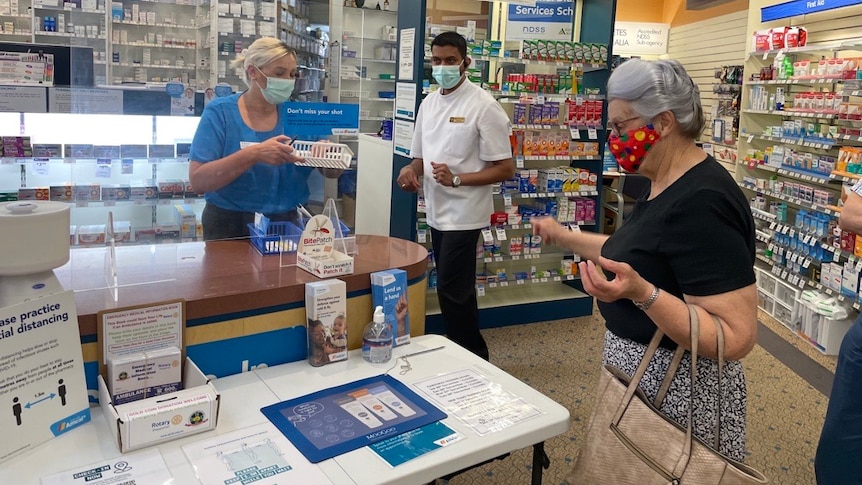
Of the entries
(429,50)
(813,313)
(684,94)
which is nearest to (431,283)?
(429,50)

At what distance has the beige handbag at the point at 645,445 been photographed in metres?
1.64

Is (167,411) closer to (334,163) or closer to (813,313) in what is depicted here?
(334,163)

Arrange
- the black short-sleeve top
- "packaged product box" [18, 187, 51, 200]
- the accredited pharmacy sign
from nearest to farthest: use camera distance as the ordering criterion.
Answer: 1. the black short-sleeve top
2. "packaged product box" [18, 187, 51, 200]
3. the accredited pharmacy sign

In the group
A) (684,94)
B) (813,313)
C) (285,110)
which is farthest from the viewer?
(813,313)

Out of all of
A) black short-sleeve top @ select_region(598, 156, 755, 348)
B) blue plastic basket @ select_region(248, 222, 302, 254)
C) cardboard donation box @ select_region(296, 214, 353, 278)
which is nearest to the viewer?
black short-sleeve top @ select_region(598, 156, 755, 348)

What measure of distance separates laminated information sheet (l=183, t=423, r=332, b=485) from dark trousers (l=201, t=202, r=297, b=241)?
1084mm

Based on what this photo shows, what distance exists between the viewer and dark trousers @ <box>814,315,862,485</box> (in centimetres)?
211

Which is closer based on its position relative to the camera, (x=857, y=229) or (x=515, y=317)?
(x=857, y=229)

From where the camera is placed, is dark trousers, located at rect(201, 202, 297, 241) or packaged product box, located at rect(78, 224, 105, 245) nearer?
packaged product box, located at rect(78, 224, 105, 245)

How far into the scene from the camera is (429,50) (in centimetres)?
489

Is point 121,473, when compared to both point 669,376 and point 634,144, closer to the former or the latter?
point 669,376

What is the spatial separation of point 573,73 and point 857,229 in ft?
10.6

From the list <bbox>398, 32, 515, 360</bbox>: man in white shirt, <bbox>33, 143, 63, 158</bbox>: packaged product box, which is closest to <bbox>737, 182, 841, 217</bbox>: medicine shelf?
<bbox>398, 32, 515, 360</bbox>: man in white shirt

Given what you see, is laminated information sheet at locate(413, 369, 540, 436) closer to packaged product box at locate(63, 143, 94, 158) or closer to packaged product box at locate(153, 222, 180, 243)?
packaged product box at locate(153, 222, 180, 243)
